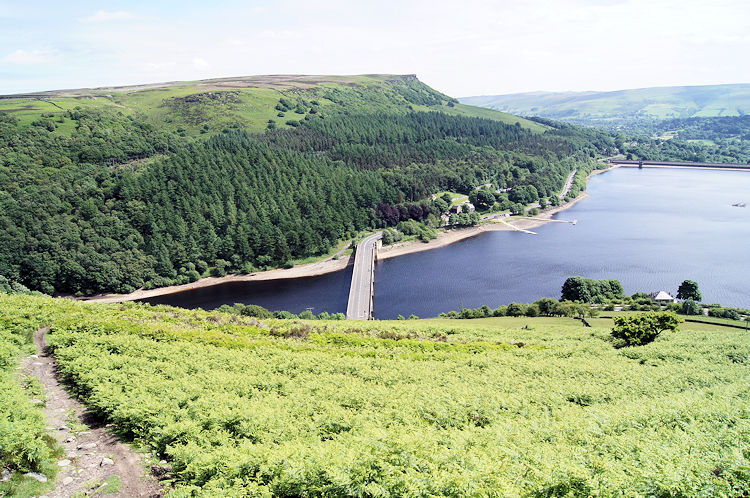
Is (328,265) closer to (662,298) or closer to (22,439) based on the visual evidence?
(662,298)

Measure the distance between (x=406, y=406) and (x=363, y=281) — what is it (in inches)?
3077

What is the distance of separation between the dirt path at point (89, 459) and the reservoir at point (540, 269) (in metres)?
67.3

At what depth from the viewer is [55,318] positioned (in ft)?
125

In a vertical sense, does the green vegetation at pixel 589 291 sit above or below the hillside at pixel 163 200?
below

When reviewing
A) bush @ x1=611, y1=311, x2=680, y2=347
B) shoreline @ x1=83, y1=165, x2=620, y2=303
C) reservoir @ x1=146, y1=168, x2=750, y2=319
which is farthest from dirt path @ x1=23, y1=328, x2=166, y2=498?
shoreline @ x1=83, y1=165, x2=620, y2=303

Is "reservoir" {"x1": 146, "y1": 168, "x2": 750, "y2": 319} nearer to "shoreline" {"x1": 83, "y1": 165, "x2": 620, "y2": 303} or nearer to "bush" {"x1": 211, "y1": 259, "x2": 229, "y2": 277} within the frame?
"shoreline" {"x1": 83, "y1": 165, "x2": 620, "y2": 303}

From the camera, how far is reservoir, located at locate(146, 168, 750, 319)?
93.2m

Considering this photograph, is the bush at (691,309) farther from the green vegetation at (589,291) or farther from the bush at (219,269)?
the bush at (219,269)

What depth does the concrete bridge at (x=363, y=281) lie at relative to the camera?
86.2 m

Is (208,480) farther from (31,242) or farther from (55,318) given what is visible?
(31,242)

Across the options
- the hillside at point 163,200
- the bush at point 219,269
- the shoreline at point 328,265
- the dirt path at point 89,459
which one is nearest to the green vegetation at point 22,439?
the dirt path at point 89,459

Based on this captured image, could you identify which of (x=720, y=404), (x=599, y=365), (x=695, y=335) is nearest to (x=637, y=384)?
(x=599, y=365)

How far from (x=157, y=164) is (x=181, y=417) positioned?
422ft

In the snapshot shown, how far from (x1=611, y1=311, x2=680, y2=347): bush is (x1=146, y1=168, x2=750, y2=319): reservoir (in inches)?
1718
